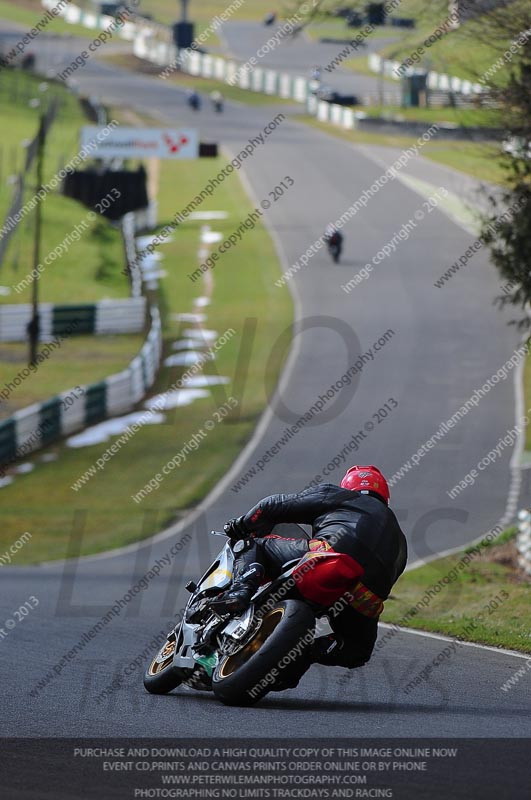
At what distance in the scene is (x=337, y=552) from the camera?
7027 millimetres

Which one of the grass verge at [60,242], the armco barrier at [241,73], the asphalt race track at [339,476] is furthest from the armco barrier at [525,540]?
the armco barrier at [241,73]

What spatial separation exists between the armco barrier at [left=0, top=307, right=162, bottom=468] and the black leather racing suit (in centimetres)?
1706

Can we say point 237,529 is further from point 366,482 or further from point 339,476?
point 339,476

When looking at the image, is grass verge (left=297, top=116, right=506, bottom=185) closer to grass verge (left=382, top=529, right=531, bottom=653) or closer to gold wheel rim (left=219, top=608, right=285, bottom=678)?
grass verge (left=382, top=529, right=531, bottom=653)

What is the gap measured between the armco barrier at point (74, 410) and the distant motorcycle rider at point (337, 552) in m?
17.1

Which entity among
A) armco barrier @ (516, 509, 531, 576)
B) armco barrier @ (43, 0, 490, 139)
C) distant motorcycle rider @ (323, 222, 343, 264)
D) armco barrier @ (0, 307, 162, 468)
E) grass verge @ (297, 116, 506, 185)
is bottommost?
armco barrier @ (43, 0, 490, 139)

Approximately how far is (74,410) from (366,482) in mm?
20128

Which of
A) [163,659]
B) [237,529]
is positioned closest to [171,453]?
[163,659]

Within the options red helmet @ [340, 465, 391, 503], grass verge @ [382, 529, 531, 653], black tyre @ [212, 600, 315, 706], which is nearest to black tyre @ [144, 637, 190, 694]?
black tyre @ [212, 600, 315, 706]

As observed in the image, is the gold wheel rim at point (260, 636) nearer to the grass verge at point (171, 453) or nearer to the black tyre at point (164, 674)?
the black tyre at point (164, 674)

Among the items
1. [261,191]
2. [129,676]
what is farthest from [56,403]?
[261,191]

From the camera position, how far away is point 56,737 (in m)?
6.23

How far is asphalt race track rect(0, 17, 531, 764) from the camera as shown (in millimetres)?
6930
